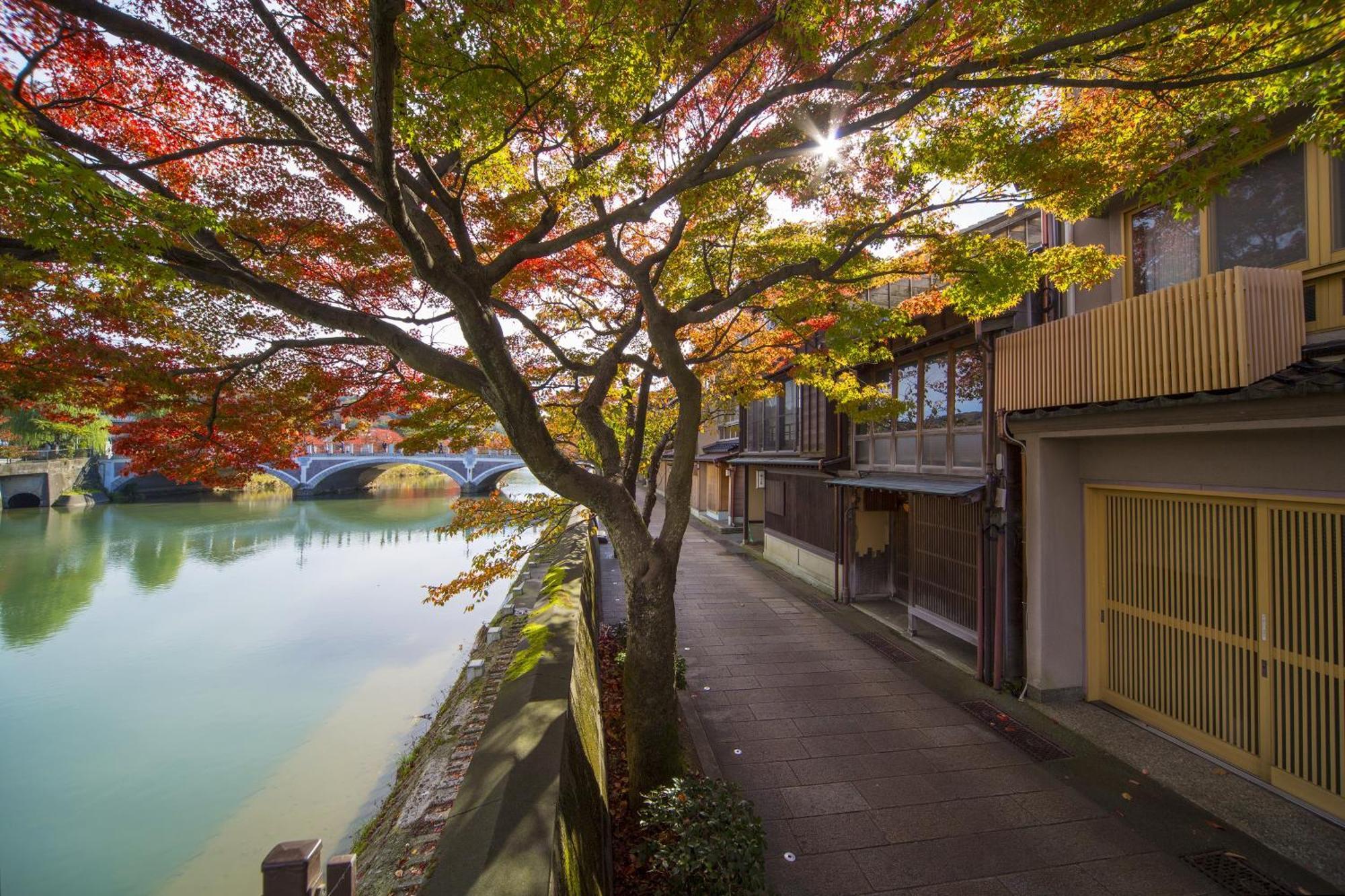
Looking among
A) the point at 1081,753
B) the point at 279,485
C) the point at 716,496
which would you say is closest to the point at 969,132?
the point at 1081,753

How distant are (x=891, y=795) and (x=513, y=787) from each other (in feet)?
12.8

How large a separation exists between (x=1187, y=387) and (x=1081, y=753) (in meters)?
3.96

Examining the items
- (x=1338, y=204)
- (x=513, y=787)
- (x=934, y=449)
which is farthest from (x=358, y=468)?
A: (x=1338, y=204)

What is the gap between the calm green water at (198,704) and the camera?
6.82m

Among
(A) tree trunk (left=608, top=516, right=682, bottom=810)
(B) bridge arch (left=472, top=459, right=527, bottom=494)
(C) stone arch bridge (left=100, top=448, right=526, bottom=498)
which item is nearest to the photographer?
(A) tree trunk (left=608, top=516, right=682, bottom=810)

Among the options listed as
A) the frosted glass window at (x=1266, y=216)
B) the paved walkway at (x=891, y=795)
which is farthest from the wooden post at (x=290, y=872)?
the frosted glass window at (x=1266, y=216)

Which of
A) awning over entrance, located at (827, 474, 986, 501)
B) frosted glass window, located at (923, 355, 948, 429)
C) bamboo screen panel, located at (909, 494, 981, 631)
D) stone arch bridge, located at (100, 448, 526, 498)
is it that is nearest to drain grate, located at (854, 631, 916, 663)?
bamboo screen panel, located at (909, 494, 981, 631)

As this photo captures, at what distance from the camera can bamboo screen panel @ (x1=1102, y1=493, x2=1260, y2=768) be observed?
5.25 m

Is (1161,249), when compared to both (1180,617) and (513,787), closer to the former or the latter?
(1180,617)

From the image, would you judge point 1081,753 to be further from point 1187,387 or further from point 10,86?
point 10,86

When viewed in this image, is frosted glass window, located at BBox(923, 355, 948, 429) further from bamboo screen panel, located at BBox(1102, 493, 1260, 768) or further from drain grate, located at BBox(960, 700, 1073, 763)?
drain grate, located at BBox(960, 700, 1073, 763)

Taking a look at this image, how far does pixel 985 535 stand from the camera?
7.50 meters

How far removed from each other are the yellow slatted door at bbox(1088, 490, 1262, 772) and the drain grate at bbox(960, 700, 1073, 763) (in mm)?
1312

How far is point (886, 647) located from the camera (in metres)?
9.12
